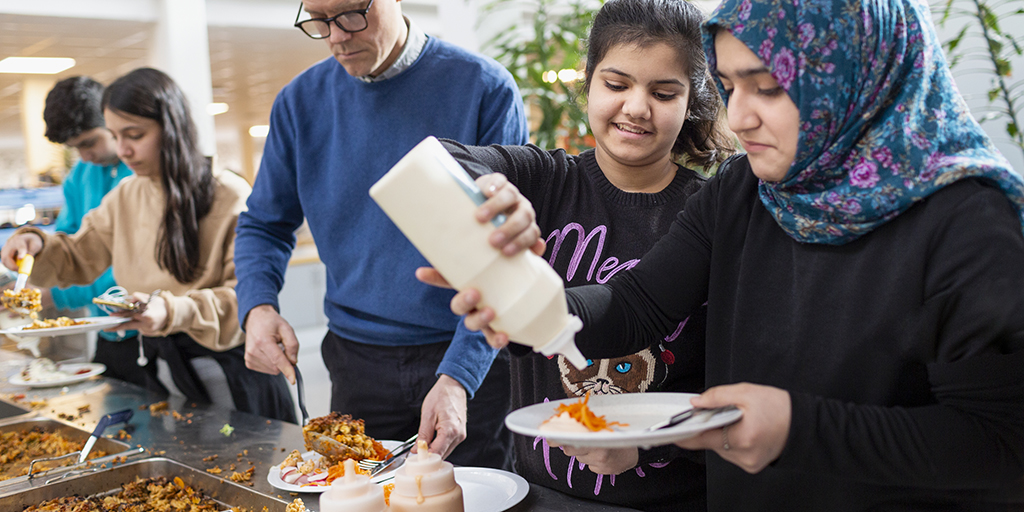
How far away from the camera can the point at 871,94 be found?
90cm

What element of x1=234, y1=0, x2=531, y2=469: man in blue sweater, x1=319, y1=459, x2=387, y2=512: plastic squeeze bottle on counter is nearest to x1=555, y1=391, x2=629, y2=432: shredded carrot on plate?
x1=319, y1=459, x2=387, y2=512: plastic squeeze bottle on counter

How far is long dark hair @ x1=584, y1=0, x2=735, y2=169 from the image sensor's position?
1.25 metres

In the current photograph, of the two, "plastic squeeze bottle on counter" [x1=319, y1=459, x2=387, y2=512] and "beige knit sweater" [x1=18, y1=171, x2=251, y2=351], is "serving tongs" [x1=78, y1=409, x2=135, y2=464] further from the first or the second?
"plastic squeeze bottle on counter" [x1=319, y1=459, x2=387, y2=512]

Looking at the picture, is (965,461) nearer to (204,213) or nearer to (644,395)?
(644,395)

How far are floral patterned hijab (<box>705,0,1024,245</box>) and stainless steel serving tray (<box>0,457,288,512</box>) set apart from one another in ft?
3.19

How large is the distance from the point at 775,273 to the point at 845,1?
0.35m

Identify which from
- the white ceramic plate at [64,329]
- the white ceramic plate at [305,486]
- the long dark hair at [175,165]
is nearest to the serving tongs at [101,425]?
the white ceramic plate at [64,329]

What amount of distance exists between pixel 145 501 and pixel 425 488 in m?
0.73

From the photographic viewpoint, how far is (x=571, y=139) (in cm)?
379

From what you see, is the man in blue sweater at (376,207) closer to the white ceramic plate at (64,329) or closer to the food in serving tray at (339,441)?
the food in serving tray at (339,441)

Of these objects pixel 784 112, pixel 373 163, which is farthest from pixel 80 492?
pixel 784 112

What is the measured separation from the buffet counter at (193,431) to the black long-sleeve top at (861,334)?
1.01 ft

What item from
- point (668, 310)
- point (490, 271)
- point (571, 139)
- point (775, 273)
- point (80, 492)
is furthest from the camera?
point (571, 139)

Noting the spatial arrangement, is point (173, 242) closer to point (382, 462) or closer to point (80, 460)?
point (80, 460)
